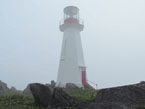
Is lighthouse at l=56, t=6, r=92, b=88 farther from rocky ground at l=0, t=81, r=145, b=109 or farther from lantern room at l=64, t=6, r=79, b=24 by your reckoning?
rocky ground at l=0, t=81, r=145, b=109

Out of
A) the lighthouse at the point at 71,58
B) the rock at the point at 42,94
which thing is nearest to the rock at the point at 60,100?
the rock at the point at 42,94

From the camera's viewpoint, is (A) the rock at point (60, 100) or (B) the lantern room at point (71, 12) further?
(B) the lantern room at point (71, 12)

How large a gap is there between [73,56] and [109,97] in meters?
12.7

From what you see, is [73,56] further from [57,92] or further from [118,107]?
[118,107]

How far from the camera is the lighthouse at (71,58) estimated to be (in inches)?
751

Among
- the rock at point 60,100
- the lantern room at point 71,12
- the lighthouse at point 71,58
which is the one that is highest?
the lantern room at point 71,12

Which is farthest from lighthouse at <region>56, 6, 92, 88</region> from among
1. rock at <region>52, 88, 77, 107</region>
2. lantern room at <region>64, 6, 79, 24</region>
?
rock at <region>52, 88, 77, 107</region>

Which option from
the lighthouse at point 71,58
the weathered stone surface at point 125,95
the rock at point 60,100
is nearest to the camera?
the weathered stone surface at point 125,95

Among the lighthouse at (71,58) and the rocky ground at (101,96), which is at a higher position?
the lighthouse at (71,58)

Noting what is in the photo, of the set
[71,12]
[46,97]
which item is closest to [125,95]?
[46,97]

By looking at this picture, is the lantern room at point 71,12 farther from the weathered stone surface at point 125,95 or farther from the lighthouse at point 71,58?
the weathered stone surface at point 125,95

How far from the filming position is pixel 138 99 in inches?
259

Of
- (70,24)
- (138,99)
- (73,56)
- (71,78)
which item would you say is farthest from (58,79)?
(138,99)

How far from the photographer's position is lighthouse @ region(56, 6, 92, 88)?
1908 centimetres
